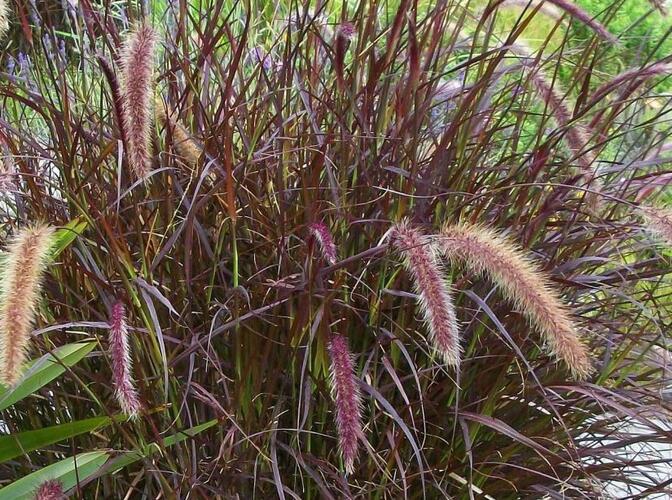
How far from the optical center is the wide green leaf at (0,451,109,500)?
1.42 meters

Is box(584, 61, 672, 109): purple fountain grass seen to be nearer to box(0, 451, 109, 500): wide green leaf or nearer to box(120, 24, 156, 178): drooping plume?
box(120, 24, 156, 178): drooping plume

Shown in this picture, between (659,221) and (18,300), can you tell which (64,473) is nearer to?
(18,300)

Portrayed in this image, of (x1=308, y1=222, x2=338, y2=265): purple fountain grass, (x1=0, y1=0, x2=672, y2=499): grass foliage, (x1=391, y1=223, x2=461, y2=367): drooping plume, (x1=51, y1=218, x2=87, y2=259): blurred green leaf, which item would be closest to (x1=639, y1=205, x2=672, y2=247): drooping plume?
(x1=0, y1=0, x2=672, y2=499): grass foliage

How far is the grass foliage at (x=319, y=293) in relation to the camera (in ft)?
4.75

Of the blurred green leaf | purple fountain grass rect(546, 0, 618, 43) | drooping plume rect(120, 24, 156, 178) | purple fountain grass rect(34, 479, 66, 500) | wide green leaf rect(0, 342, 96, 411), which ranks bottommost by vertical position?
purple fountain grass rect(34, 479, 66, 500)

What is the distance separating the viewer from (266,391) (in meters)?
1.51

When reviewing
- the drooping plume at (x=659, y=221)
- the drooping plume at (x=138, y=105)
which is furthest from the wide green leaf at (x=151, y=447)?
the drooping plume at (x=659, y=221)

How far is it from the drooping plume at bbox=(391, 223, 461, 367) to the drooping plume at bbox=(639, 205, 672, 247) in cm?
36

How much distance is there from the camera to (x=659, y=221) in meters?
1.33

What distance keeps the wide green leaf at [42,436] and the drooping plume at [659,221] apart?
0.87 meters

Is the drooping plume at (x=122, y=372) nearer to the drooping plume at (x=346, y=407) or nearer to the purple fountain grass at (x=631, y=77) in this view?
the drooping plume at (x=346, y=407)

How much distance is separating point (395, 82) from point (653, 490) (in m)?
0.90

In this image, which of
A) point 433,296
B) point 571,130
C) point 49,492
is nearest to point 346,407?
point 433,296

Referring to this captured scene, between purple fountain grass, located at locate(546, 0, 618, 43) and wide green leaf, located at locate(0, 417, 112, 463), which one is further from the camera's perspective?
purple fountain grass, located at locate(546, 0, 618, 43)
